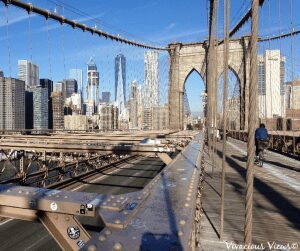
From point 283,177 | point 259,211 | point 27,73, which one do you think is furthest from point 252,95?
point 27,73

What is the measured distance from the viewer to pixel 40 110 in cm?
14438

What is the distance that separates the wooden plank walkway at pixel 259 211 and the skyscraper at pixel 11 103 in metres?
124

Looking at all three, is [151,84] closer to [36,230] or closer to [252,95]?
[36,230]

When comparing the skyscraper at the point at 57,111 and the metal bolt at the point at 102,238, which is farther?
the skyscraper at the point at 57,111

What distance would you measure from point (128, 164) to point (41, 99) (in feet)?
408

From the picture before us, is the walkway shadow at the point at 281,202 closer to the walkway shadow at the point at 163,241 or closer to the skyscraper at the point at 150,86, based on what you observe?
the walkway shadow at the point at 163,241

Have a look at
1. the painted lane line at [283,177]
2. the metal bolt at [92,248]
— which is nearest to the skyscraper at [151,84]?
the painted lane line at [283,177]

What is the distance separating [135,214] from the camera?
81.9 inches

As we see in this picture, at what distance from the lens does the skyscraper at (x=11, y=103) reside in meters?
123

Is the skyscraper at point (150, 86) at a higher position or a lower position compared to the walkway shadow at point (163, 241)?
higher

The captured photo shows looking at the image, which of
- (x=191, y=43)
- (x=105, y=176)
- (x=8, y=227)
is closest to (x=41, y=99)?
(x=191, y=43)

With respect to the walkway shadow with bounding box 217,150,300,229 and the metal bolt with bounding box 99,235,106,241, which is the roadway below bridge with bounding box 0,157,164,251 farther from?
the metal bolt with bounding box 99,235,106,241

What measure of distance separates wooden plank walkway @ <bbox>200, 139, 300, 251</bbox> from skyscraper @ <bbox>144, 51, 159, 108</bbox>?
55.3m

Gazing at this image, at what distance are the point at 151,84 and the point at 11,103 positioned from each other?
81.3 meters
